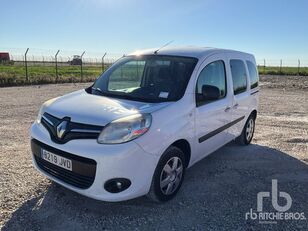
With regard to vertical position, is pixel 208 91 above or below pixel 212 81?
below

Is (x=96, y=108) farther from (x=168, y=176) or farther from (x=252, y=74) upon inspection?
(x=252, y=74)

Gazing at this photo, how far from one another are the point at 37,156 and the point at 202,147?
2.07 m

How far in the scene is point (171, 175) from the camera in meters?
3.74

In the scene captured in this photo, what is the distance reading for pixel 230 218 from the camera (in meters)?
3.45

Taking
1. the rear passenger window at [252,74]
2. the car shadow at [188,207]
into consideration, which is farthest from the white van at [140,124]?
the rear passenger window at [252,74]

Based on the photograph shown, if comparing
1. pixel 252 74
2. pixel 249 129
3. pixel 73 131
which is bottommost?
pixel 249 129

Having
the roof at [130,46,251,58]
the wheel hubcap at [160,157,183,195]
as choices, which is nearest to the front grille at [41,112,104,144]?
the wheel hubcap at [160,157,183,195]

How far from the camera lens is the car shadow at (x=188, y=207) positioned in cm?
328

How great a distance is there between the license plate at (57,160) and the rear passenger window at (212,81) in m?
1.73

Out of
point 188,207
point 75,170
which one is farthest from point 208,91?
point 75,170

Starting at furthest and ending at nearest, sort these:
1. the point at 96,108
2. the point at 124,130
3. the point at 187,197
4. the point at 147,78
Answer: the point at 147,78 < the point at 187,197 < the point at 96,108 < the point at 124,130

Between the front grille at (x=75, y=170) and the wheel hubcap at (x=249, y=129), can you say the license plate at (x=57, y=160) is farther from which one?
the wheel hubcap at (x=249, y=129)

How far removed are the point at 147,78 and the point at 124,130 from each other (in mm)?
1417

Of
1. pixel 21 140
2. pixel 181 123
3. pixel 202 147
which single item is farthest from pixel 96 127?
pixel 21 140
